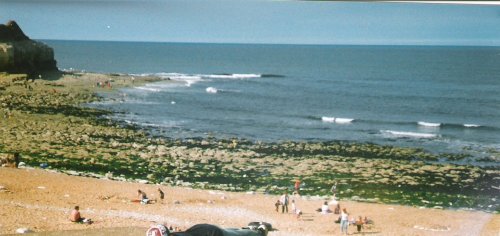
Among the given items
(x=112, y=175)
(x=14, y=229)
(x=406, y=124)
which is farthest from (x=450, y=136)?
(x=14, y=229)

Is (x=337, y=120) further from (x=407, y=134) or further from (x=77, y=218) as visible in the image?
(x=77, y=218)

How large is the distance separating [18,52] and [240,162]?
75.8 feet

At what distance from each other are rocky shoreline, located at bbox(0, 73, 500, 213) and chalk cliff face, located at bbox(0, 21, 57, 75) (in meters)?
10.6

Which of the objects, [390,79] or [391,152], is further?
[390,79]

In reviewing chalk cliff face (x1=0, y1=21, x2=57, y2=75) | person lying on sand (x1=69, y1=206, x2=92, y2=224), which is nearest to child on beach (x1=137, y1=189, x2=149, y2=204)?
person lying on sand (x1=69, y1=206, x2=92, y2=224)

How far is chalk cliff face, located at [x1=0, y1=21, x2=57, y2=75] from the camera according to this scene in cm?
3403

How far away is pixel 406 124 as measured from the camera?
1273 inches

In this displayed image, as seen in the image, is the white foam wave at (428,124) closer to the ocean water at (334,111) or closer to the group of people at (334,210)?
the ocean water at (334,111)

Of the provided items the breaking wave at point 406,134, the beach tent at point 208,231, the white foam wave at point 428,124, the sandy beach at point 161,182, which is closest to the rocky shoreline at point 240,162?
the sandy beach at point 161,182

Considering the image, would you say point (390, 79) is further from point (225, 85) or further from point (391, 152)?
point (391, 152)

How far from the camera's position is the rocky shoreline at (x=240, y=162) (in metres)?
16.9

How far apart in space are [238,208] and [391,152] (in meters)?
11.1

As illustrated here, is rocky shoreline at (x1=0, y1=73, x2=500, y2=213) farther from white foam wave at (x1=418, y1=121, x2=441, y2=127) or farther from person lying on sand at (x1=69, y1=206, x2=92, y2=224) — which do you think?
white foam wave at (x1=418, y1=121, x2=441, y2=127)

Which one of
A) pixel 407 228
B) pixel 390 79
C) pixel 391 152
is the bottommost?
pixel 407 228
